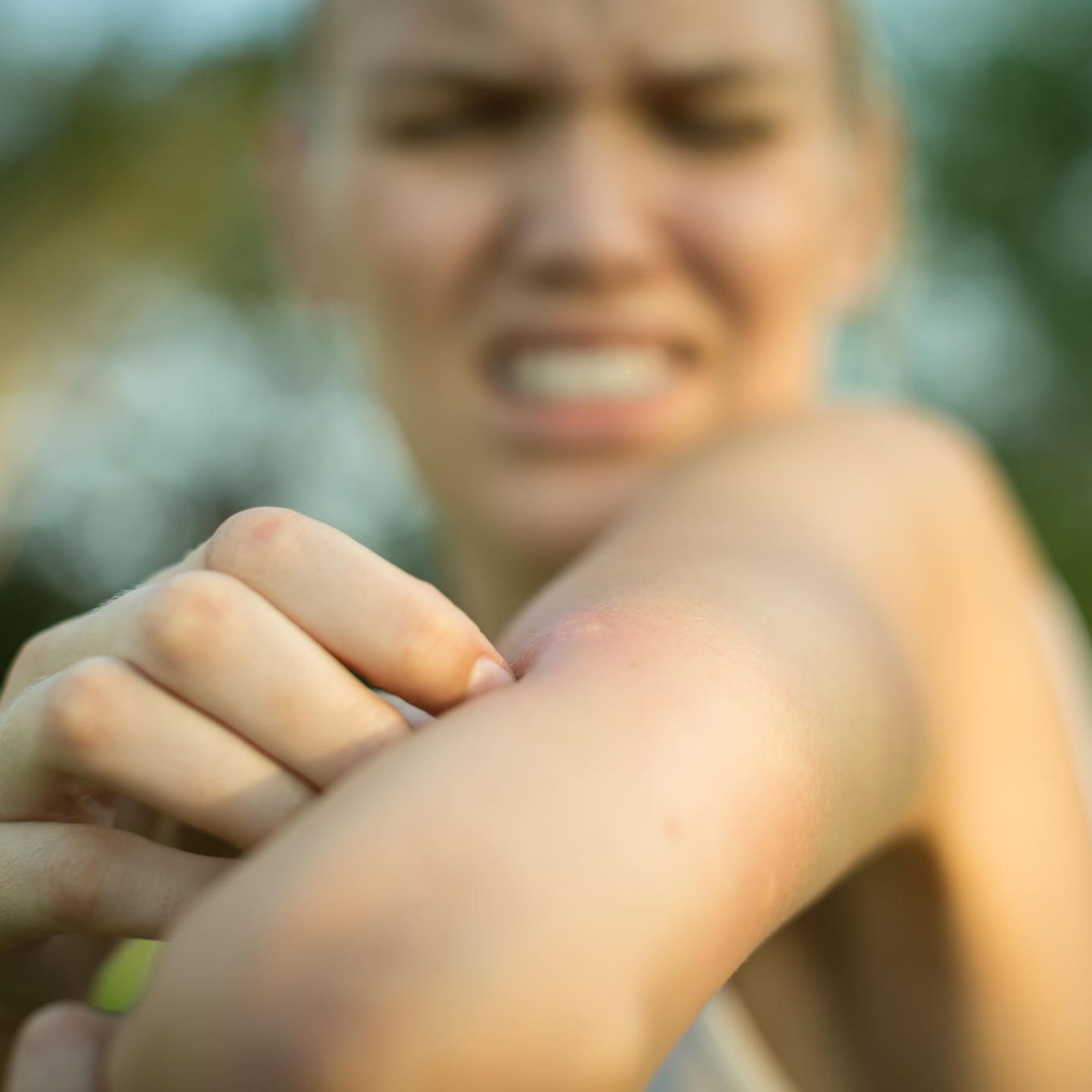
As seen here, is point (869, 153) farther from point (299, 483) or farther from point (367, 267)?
point (299, 483)

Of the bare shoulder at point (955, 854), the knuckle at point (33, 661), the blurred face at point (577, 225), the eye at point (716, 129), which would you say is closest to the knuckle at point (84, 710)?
the knuckle at point (33, 661)

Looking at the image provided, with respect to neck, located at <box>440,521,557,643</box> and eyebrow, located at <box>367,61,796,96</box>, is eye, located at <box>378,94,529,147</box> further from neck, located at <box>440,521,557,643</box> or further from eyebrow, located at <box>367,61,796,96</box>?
neck, located at <box>440,521,557,643</box>

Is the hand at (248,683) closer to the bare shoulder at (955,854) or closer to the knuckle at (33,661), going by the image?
the knuckle at (33,661)

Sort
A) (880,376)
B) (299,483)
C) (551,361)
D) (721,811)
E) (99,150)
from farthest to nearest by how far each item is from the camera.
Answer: (299,483) → (99,150) → (880,376) → (551,361) → (721,811)

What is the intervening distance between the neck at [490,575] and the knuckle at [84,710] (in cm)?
110

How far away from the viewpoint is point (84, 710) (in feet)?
1.85

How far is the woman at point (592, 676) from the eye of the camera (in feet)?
1.51

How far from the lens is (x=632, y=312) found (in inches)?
63.9

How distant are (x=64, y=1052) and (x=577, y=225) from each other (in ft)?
3.80

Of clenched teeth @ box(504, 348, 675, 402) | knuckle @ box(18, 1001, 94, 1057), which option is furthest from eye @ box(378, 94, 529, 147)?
knuckle @ box(18, 1001, 94, 1057)

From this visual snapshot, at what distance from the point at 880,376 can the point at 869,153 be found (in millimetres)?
495

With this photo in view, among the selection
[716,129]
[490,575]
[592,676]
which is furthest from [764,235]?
[592,676]

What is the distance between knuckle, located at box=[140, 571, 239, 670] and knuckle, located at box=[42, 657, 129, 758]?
1.1 inches

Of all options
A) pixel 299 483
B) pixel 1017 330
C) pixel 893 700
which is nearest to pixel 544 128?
pixel 893 700
